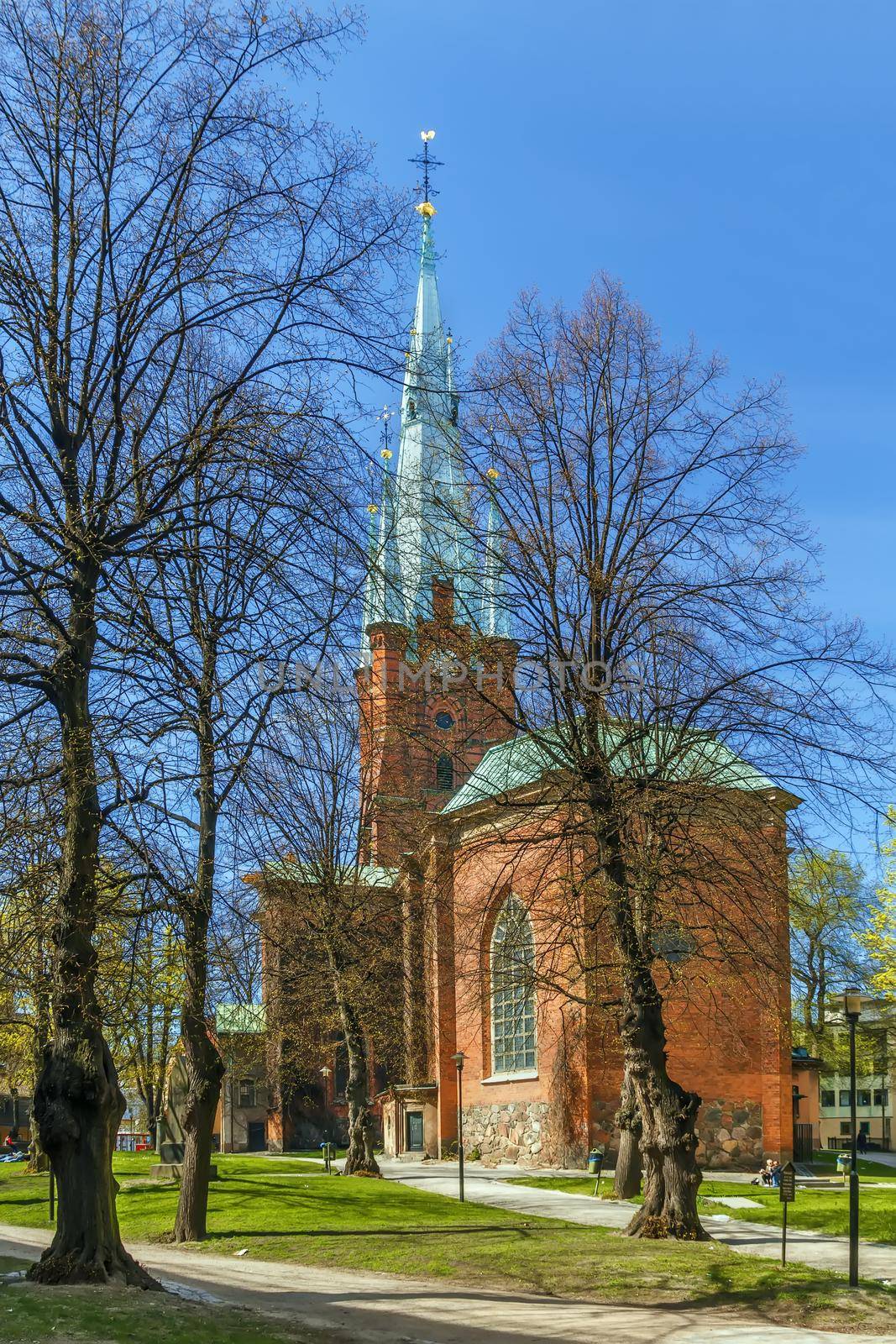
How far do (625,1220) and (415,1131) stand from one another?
71.6ft

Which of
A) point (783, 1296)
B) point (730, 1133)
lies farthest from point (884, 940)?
point (783, 1296)

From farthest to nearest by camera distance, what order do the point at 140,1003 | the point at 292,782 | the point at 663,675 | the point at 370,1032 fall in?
the point at 370,1032 < the point at 663,675 < the point at 140,1003 < the point at 292,782

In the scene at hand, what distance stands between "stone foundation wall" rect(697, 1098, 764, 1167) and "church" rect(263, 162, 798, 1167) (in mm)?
45

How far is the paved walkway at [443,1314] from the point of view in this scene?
11867 millimetres

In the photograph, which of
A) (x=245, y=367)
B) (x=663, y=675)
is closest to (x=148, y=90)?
(x=245, y=367)

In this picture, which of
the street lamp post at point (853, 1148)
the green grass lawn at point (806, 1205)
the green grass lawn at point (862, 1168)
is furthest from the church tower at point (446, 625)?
the green grass lawn at point (862, 1168)

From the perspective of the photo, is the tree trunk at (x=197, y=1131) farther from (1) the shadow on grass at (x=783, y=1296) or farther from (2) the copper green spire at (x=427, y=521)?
(1) the shadow on grass at (x=783, y=1296)

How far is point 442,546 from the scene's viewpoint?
1977cm

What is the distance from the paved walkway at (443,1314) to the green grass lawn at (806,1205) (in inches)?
232

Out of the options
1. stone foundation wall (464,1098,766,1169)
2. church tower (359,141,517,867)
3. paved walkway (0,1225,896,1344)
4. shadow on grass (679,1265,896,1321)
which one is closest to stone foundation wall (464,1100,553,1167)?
stone foundation wall (464,1098,766,1169)

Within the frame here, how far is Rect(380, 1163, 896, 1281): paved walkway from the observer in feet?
56.1

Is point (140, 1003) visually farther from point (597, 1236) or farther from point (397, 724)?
point (597, 1236)

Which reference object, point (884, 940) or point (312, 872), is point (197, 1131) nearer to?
point (312, 872)

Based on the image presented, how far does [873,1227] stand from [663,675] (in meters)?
9.90
